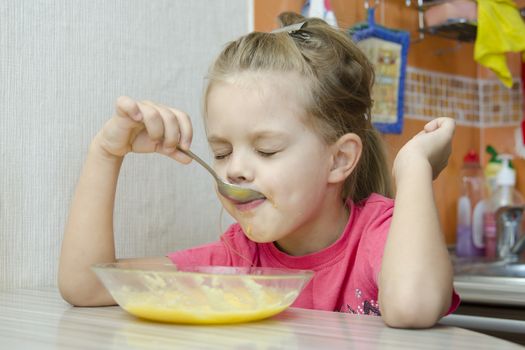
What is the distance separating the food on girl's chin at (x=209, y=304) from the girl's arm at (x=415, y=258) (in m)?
0.14

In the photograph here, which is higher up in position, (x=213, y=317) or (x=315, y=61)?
(x=315, y=61)

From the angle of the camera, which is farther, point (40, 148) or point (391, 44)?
point (391, 44)

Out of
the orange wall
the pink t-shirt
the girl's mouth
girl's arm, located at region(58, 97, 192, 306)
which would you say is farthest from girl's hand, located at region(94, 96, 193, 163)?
the orange wall

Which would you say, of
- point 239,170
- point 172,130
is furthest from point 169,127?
point 239,170

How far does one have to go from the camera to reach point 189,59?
153 centimetres

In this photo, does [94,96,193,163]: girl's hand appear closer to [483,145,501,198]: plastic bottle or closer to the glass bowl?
the glass bowl

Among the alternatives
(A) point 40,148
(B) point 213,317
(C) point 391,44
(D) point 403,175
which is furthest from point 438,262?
(C) point 391,44

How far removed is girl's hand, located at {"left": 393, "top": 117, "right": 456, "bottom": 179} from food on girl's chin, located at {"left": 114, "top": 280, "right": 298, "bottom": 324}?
27 centimetres

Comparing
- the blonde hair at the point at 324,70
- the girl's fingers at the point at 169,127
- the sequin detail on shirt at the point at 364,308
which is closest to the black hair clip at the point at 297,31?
the blonde hair at the point at 324,70

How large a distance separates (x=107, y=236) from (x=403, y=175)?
0.47 m

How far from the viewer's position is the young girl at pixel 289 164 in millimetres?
1050

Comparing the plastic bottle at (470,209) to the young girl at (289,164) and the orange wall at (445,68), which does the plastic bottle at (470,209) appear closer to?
the orange wall at (445,68)

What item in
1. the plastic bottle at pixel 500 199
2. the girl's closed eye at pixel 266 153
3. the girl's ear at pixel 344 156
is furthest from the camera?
the plastic bottle at pixel 500 199

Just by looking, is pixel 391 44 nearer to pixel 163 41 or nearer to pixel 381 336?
pixel 163 41
